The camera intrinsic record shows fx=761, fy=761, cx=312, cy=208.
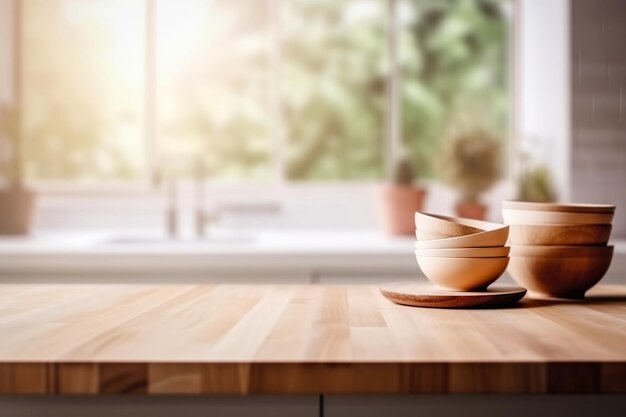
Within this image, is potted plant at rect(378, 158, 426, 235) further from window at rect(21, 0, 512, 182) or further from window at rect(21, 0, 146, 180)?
window at rect(21, 0, 146, 180)

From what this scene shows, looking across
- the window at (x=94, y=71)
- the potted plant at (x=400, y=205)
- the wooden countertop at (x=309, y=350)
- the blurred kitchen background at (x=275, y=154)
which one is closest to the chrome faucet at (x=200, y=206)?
the blurred kitchen background at (x=275, y=154)

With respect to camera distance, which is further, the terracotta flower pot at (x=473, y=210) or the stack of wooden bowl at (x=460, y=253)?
the terracotta flower pot at (x=473, y=210)

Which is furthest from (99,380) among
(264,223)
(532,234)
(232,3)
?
(232,3)

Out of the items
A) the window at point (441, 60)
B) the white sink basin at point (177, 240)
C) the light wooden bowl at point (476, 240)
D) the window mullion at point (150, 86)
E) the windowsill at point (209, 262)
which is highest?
the window at point (441, 60)

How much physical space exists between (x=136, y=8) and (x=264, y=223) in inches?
46.8

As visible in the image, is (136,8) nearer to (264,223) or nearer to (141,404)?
(264,223)

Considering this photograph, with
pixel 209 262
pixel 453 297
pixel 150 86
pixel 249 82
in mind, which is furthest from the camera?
pixel 150 86

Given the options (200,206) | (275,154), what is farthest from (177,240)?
(275,154)

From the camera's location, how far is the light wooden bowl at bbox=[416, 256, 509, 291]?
1.20 meters

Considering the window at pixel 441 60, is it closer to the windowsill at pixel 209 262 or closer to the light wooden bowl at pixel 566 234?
the windowsill at pixel 209 262

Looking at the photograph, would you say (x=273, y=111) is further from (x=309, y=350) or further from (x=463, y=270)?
(x=309, y=350)

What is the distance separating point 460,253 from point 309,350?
0.44 m

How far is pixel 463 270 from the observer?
47.5 inches

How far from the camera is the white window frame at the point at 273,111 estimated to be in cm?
350
